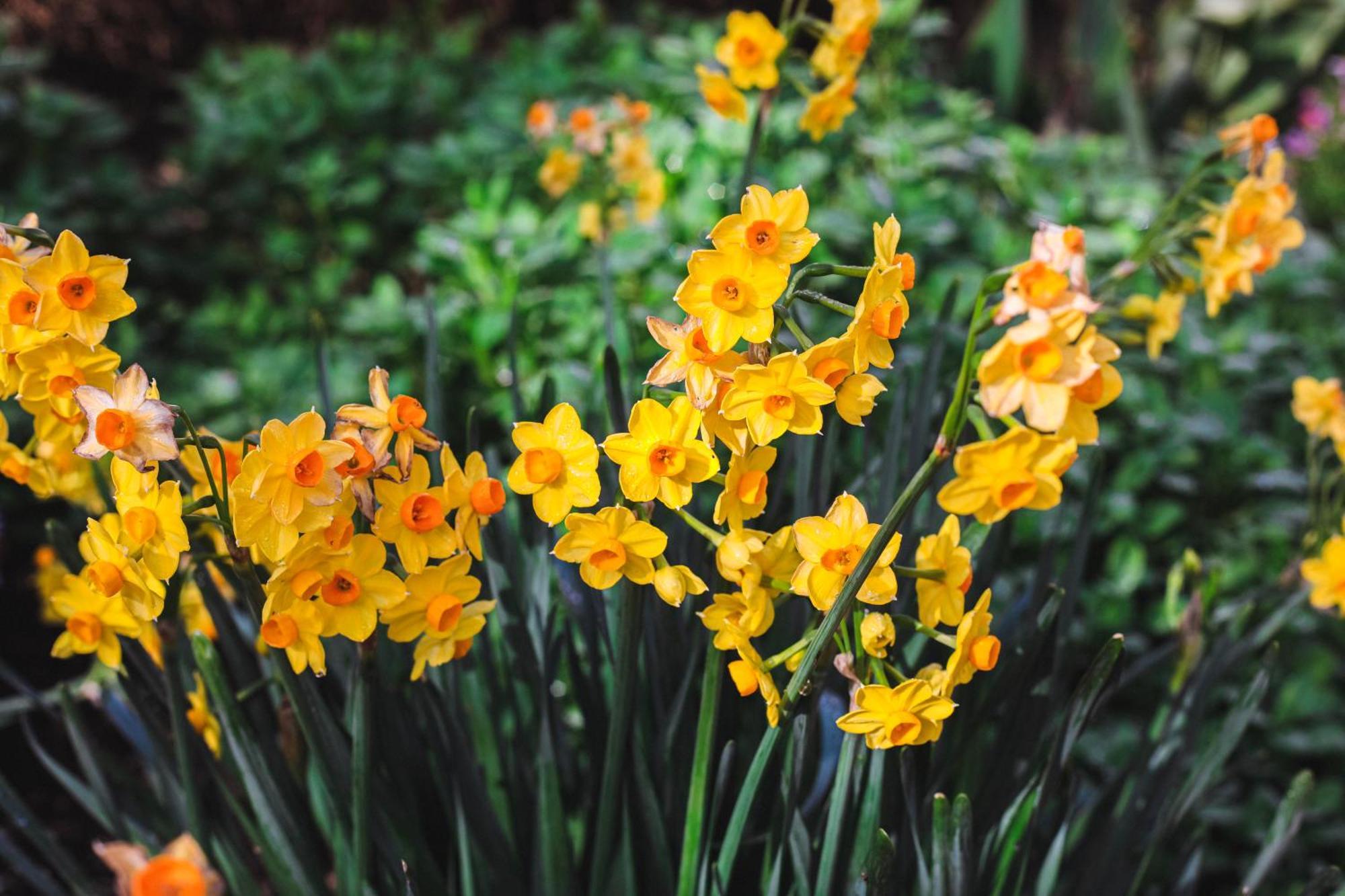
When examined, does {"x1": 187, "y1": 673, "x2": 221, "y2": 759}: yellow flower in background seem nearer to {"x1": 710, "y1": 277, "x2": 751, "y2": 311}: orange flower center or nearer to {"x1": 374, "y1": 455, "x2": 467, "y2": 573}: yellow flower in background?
{"x1": 374, "y1": 455, "x2": 467, "y2": 573}: yellow flower in background

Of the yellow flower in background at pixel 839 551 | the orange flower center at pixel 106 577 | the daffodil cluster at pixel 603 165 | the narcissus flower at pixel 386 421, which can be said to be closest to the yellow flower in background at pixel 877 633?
the yellow flower in background at pixel 839 551

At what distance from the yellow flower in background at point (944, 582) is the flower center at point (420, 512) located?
1.22ft

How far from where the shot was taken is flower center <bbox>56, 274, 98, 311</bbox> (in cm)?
80

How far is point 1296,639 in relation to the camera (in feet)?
6.55

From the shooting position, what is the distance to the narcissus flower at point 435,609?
846 millimetres

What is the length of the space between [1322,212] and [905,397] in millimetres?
3551

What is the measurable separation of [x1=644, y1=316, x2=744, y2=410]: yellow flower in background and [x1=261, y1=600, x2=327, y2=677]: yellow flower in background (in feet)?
1.00

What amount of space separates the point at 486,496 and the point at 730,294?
10.0 inches

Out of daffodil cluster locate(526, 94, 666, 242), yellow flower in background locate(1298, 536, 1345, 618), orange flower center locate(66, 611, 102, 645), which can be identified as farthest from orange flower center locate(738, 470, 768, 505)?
daffodil cluster locate(526, 94, 666, 242)

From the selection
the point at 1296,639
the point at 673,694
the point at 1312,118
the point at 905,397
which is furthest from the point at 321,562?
the point at 1312,118

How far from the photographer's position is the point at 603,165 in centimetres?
196

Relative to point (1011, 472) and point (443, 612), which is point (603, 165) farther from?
point (1011, 472)

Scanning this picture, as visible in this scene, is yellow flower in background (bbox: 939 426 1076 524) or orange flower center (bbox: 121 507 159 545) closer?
Answer: yellow flower in background (bbox: 939 426 1076 524)

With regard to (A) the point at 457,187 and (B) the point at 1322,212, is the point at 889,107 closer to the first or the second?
(A) the point at 457,187
